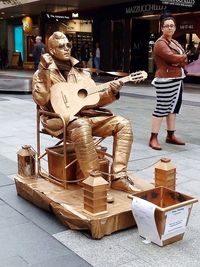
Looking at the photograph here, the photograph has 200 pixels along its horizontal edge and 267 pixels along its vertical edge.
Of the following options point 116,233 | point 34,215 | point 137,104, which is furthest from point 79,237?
point 137,104

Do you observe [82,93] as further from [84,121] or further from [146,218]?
[146,218]

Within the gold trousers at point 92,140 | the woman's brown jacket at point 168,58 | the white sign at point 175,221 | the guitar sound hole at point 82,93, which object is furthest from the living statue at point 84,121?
the woman's brown jacket at point 168,58

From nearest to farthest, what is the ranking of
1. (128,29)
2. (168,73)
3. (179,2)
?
1. (168,73)
2. (179,2)
3. (128,29)

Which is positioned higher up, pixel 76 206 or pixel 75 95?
pixel 75 95

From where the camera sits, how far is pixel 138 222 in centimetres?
296

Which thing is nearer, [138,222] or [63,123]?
[138,222]

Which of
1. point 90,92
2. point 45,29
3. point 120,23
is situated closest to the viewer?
point 90,92

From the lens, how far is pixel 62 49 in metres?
3.75

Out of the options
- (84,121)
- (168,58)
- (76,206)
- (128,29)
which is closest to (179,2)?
(128,29)

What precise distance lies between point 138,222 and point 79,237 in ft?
1.43

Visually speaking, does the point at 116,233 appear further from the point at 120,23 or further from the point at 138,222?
the point at 120,23

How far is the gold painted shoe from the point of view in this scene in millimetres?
3434

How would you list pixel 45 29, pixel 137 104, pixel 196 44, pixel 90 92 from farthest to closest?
1. pixel 45 29
2. pixel 196 44
3. pixel 137 104
4. pixel 90 92

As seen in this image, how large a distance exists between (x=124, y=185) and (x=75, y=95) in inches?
34.5
